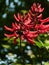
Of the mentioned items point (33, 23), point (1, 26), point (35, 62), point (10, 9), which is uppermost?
point (10, 9)

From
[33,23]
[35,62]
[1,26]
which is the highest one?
[1,26]

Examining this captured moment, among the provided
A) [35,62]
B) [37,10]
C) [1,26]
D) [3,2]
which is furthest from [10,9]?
[37,10]

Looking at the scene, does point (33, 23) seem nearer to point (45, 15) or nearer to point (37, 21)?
point (37, 21)

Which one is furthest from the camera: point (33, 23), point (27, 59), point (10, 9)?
point (10, 9)

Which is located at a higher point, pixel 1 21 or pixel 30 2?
pixel 30 2

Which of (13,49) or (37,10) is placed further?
(13,49)

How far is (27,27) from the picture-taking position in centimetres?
318

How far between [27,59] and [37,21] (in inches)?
89.4

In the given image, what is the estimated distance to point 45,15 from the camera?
18.8 feet

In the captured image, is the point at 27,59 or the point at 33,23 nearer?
the point at 33,23

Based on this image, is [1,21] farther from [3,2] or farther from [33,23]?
[33,23]

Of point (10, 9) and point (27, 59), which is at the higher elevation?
point (10, 9)

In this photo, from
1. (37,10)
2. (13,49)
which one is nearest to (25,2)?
(13,49)

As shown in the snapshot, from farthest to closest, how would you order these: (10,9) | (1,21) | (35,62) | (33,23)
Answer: (10,9) → (1,21) → (35,62) → (33,23)
